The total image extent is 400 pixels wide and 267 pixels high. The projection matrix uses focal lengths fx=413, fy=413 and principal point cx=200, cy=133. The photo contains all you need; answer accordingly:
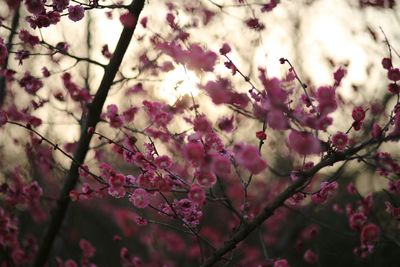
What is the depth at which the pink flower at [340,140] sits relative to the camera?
3.00 meters

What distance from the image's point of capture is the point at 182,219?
11.2 feet

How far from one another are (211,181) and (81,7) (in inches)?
87.6

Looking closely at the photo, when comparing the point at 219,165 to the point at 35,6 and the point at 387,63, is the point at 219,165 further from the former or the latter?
the point at 35,6

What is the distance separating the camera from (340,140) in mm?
3027

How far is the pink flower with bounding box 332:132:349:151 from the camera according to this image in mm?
3004

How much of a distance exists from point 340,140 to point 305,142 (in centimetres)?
73

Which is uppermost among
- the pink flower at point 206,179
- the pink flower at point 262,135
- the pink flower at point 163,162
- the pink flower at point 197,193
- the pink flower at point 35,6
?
the pink flower at point 35,6

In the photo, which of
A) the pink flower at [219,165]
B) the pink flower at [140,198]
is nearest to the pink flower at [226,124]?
the pink flower at [140,198]

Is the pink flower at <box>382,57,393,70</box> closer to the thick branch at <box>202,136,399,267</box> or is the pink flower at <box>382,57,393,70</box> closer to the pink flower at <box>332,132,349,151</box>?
the pink flower at <box>332,132,349,151</box>

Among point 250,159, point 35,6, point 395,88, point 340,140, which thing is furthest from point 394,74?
point 35,6

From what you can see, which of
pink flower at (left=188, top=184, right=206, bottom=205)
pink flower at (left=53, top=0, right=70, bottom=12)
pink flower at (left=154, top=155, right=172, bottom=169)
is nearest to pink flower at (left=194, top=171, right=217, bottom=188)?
pink flower at (left=188, top=184, right=206, bottom=205)

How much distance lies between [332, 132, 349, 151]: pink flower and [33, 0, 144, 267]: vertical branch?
2.31 m

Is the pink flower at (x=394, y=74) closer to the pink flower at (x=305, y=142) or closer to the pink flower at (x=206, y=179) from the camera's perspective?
the pink flower at (x=305, y=142)

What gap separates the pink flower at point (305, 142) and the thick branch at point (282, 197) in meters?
0.28
